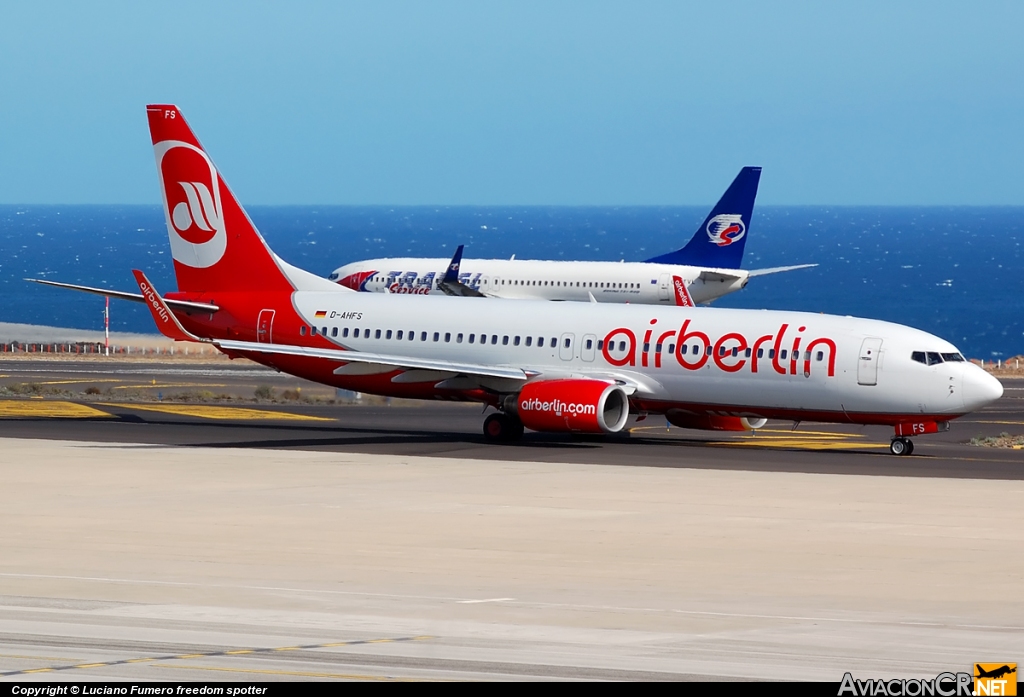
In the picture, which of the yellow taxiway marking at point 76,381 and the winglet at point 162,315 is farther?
the yellow taxiway marking at point 76,381

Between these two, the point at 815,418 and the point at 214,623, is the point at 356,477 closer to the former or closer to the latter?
the point at 815,418

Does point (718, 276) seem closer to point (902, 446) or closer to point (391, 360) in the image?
point (391, 360)

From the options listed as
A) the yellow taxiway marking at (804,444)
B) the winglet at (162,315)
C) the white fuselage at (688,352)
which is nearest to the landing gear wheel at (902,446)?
the white fuselage at (688,352)

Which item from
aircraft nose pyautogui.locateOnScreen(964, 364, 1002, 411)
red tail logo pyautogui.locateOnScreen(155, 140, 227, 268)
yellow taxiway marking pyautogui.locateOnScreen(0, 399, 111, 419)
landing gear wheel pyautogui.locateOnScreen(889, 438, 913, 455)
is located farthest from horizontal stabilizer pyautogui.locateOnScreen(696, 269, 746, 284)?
aircraft nose pyautogui.locateOnScreen(964, 364, 1002, 411)

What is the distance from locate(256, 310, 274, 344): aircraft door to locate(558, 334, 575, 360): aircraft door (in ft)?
28.2

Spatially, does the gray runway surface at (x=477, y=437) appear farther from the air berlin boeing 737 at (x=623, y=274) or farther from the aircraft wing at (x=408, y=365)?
the air berlin boeing 737 at (x=623, y=274)

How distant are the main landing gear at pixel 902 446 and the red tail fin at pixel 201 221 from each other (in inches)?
689

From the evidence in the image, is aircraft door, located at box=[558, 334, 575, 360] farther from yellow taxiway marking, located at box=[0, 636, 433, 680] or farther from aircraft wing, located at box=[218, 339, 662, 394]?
yellow taxiway marking, located at box=[0, 636, 433, 680]

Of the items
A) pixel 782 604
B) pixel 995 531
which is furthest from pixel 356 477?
pixel 782 604

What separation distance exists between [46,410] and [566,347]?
17425 millimetres

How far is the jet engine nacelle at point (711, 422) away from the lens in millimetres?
42625

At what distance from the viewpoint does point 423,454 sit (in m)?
40.3

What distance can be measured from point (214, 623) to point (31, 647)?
2.37m

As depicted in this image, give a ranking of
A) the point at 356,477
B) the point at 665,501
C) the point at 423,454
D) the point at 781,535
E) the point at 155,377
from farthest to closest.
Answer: the point at 155,377 < the point at 423,454 < the point at 356,477 < the point at 665,501 < the point at 781,535
